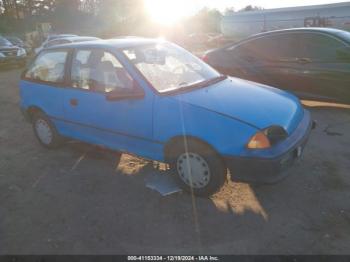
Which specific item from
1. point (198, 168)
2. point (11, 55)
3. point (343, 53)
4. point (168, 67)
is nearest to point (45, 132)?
point (168, 67)

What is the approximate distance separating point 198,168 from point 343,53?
13.7 feet

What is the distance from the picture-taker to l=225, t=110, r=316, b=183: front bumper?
132 inches

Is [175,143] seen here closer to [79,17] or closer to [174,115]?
[174,115]

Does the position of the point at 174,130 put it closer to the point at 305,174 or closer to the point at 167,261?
the point at 167,261

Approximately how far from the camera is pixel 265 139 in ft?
11.1

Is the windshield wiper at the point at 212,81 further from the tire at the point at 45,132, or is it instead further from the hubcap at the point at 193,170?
the tire at the point at 45,132

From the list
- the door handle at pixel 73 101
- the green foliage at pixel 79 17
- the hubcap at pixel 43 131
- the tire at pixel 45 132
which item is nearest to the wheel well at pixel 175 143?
the door handle at pixel 73 101

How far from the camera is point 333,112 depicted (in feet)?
22.3

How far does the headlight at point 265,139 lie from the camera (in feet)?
11.0

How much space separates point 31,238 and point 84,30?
147 ft

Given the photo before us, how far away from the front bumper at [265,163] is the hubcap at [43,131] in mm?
3028

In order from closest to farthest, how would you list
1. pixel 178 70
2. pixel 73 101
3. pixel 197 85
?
pixel 197 85, pixel 178 70, pixel 73 101

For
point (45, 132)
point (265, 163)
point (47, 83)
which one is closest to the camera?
point (265, 163)

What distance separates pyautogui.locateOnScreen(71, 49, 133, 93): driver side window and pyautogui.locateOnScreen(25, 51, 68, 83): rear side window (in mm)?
271
